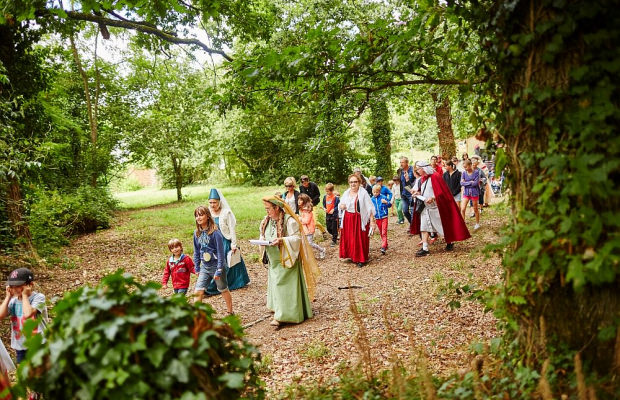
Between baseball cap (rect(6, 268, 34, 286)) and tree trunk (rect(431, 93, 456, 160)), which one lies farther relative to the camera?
tree trunk (rect(431, 93, 456, 160))

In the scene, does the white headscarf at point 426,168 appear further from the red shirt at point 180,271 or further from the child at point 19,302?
the child at point 19,302

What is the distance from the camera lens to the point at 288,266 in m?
6.45

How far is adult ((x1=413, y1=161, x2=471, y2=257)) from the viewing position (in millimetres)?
9438

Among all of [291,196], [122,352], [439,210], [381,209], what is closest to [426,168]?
[439,210]

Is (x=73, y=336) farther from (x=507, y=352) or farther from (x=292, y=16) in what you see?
(x=292, y=16)

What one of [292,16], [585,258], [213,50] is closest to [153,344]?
[585,258]

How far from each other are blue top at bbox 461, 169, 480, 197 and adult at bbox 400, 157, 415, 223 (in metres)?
1.55

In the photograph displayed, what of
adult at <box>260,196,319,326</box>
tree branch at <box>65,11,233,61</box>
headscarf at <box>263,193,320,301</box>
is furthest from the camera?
tree branch at <box>65,11,233,61</box>

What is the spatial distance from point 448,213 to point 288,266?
4535 millimetres

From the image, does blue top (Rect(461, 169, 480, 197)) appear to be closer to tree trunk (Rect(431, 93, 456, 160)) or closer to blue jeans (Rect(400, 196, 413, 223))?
blue jeans (Rect(400, 196, 413, 223))

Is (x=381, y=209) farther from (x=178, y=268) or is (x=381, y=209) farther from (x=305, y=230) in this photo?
(x=178, y=268)

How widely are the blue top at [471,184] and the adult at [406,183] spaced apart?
5.08 ft

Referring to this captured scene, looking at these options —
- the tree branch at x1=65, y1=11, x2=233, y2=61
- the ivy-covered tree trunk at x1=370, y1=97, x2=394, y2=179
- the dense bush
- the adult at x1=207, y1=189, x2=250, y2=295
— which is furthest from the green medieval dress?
the ivy-covered tree trunk at x1=370, y1=97, x2=394, y2=179

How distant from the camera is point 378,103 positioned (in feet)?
17.9
